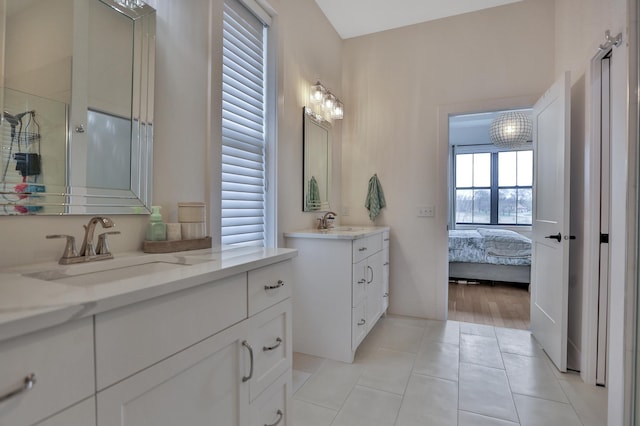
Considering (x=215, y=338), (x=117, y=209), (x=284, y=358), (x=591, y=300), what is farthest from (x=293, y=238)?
(x=591, y=300)

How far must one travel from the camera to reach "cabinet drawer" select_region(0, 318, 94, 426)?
507 millimetres

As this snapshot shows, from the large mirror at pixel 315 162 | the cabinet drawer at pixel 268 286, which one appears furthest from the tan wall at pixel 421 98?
the cabinet drawer at pixel 268 286

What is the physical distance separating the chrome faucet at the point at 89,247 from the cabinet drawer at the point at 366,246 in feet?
4.90

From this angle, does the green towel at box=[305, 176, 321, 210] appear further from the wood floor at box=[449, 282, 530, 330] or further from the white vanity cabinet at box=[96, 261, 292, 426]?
the wood floor at box=[449, 282, 530, 330]

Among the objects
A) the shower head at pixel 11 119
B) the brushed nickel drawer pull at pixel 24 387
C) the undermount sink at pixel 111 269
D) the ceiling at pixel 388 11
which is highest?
the ceiling at pixel 388 11

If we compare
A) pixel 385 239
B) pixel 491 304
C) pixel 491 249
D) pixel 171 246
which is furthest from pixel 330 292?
pixel 491 249

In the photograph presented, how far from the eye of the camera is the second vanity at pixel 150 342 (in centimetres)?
55

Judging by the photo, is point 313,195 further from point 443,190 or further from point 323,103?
point 443,190

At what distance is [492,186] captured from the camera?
6.52 meters

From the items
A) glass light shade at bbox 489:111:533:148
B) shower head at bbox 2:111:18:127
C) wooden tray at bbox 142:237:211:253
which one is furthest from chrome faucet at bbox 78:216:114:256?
glass light shade at bbox 489:111:533:148

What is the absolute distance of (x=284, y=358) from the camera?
1.30 metres

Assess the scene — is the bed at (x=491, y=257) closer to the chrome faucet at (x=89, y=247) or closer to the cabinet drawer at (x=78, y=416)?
the chrome faucet at (x=89, y=247)

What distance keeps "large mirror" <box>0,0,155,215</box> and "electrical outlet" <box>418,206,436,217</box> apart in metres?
2.53

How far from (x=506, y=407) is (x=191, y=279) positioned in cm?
185
